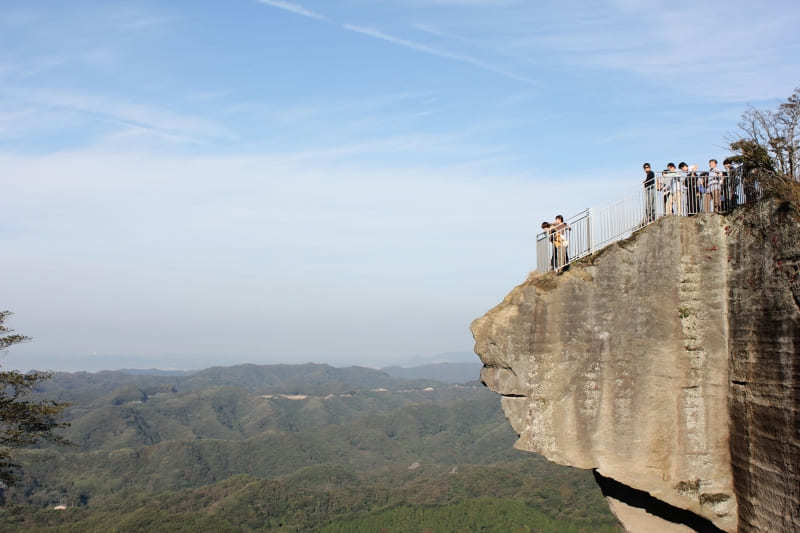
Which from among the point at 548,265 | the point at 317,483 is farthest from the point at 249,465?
the point at 548,265

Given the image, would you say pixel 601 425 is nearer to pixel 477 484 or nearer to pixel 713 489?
pixel 713 489

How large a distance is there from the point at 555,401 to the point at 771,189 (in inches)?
209

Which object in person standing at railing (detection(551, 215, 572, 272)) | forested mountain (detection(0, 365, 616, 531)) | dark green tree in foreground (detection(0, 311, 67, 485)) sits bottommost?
forested mountain (detection(0, 365, 616, 531))

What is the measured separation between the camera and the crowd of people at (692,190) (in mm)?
13164

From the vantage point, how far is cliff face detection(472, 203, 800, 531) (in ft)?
40.8

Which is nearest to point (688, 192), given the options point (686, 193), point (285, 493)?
point (686, 193)

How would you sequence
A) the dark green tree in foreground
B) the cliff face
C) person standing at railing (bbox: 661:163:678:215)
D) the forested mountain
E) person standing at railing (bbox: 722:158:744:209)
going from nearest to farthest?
the cliff face < person standing at railing (bbox: 722:158:744:209) < person standing at railing (bbox: 661:163:678:215) < the dark green tree in foreground < the forested mountain

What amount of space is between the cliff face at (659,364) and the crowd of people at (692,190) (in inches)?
14.7

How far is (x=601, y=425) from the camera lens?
1321cm

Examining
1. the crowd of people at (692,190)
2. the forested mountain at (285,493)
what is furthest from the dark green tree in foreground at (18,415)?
the forested mountain at (285,493)

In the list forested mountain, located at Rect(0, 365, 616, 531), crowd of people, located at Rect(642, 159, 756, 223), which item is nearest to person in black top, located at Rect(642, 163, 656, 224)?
crowd of people, located at Rect(642, 159, 756, 223)

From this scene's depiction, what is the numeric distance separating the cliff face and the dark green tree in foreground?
17623mm

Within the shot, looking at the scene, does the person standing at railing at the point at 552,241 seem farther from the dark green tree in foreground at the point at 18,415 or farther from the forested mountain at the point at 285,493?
the forested mountain at the point at 285,493

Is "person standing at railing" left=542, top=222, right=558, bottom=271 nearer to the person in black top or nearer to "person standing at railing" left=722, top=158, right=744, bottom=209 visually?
the person in black top
